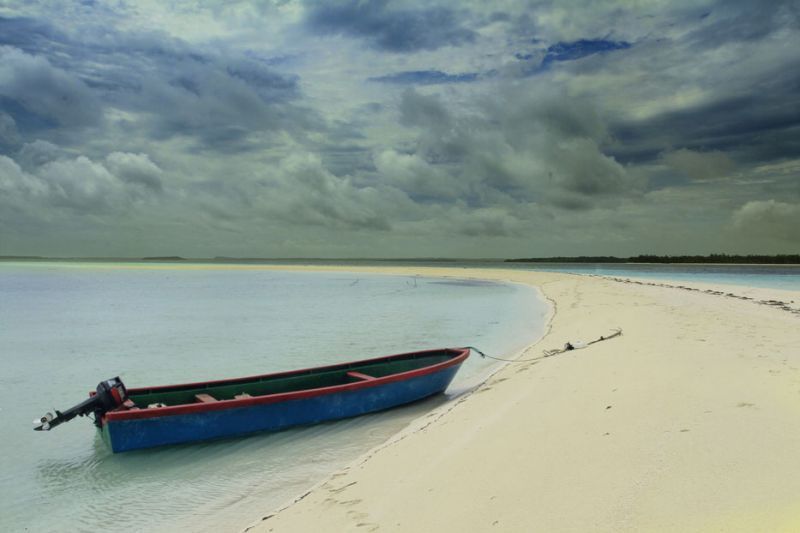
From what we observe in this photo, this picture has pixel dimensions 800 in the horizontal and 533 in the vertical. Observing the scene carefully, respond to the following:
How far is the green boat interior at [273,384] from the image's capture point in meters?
9.84

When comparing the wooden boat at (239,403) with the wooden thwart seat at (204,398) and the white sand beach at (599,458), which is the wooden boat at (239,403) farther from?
the white sand beach at (599,458)

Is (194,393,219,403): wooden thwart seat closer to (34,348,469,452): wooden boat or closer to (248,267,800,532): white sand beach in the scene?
(34,348,469,452): wooden boat

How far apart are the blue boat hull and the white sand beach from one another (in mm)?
1300

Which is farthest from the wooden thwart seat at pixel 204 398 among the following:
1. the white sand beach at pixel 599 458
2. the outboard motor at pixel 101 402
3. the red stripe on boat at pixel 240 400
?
the white sand beach at pixel 599 458

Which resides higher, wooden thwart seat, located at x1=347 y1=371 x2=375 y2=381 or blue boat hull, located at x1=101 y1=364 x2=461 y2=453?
wooden thwart seat, located at x1=347 y1=371 x2=375 y2=381

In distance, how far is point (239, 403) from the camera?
348 inches

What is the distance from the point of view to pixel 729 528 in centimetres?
348

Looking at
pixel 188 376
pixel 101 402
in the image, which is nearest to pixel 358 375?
pixel 101 402

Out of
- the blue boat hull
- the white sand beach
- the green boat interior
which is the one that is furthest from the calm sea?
the white sand beach

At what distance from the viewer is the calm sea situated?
6.78m

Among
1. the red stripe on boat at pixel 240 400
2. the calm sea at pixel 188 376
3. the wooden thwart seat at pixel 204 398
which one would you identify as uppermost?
the red stripe on boat at pixel 240 400

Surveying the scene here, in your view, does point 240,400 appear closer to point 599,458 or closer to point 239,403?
point 239,403

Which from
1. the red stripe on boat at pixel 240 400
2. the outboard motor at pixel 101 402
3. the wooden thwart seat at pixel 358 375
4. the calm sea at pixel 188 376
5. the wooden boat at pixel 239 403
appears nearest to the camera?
the calm sea at pixel 188 376

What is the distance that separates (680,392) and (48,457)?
10.0 metres
